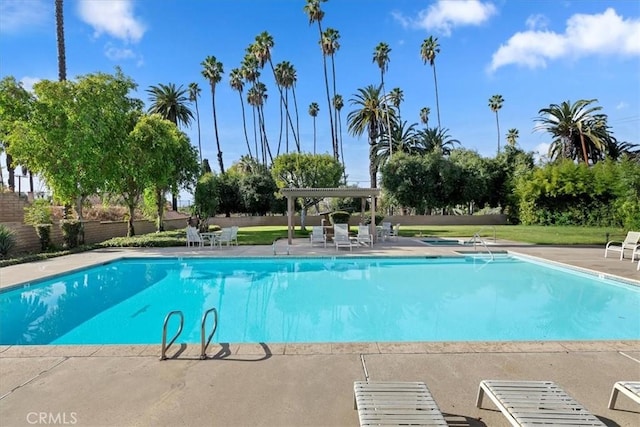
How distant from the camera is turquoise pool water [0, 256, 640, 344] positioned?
614 cm

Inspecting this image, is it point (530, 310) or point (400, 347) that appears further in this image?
point (530, 310)

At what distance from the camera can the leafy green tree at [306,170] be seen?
29922 millimetres

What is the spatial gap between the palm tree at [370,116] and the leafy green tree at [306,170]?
483 inches

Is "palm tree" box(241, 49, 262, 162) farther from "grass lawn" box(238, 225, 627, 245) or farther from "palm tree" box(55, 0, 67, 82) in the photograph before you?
"grass lawn" box(238, 225, 627, 245)

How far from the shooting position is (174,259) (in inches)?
516

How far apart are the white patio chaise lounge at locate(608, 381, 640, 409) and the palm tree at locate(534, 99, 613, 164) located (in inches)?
1434

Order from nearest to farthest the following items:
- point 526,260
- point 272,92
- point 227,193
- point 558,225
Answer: point 526,260
point 558,225
point 227,193
point 272,92

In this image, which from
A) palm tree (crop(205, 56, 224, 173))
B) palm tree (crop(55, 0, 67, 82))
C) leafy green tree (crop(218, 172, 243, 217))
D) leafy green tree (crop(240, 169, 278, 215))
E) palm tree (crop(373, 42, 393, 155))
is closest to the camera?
palm tree (crop(55, 0, 67, 82))

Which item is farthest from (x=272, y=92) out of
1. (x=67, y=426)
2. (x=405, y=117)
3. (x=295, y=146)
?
(x=67, y=426)

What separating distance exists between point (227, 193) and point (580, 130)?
3322 centimetres

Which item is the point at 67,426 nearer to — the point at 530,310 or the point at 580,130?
the point at 530,310

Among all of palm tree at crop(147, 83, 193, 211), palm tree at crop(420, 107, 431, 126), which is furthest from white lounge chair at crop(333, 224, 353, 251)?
palm tree at crop(420, 107, 431, 126)

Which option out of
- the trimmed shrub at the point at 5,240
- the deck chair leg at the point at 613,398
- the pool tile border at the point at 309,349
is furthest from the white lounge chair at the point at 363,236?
the deck chair leg at the point at 613,398

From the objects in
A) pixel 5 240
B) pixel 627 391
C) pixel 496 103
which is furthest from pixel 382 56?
pixel 627 391
